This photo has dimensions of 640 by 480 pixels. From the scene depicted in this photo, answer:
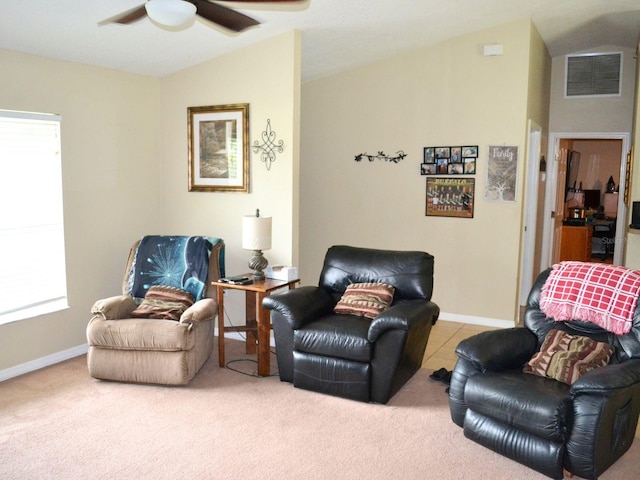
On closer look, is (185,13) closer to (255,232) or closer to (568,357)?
(255,232)

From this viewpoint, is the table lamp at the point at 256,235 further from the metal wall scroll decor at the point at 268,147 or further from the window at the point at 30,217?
the window at the point at 30,217

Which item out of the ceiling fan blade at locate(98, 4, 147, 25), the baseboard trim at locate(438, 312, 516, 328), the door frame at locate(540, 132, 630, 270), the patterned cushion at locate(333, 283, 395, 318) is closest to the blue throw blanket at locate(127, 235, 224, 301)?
the patterned cushion at locate(333, 283, 395, 318)

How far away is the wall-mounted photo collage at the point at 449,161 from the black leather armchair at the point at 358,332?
1.66 m

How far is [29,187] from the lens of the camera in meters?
4.02

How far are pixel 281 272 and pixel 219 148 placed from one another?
4.27ft

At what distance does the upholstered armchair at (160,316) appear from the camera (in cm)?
365

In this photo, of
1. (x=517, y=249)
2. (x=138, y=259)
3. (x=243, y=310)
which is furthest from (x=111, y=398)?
(x=517, y=249)

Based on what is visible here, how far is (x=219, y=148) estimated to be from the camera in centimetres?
475

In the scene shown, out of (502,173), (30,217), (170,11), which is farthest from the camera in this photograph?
(502,173)

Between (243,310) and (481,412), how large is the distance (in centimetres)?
252

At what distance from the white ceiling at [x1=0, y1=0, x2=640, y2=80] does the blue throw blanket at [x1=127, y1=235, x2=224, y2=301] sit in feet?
4.93

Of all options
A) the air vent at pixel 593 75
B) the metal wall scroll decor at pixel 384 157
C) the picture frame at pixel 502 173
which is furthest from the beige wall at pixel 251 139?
the air vent at pixel 593 75

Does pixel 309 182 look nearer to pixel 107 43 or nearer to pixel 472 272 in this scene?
pixel 472 272

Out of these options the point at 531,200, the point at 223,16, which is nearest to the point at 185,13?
the point at 223,16
